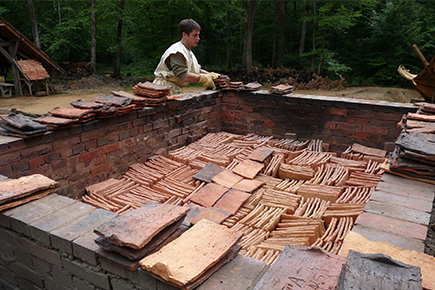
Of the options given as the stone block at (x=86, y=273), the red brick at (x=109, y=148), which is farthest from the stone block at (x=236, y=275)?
the red brick at (x=109, y=148)

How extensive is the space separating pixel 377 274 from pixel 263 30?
2467cm

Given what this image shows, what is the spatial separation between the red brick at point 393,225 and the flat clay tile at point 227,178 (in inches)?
89.1

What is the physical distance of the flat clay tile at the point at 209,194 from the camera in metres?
4.27

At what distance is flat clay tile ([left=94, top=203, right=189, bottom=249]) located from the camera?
2104 millimetres

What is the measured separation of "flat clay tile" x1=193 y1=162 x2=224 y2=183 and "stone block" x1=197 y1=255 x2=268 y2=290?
8.44 ft

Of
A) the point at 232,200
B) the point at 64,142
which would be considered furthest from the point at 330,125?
the point at 64,142

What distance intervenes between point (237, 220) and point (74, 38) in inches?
847

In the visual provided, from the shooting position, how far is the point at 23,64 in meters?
14.7

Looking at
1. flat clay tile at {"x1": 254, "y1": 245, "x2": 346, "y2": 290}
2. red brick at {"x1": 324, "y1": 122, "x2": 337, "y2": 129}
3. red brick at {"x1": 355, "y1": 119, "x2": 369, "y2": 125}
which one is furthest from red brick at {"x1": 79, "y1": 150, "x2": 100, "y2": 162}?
red brick at {"x1": 355, "y1": 119, "x2": 369, "y2": 125}

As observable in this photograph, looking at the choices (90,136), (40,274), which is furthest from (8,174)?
(40,274)

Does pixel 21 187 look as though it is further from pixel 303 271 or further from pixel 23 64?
pixel 23 64

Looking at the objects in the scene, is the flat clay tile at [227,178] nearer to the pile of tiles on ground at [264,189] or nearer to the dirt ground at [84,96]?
the pile of tiles on ground at [264,189]

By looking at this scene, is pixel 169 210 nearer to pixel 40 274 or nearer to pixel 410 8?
pixel 40 274

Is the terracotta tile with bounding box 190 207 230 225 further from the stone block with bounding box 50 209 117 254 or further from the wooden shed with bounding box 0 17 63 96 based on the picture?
the wooden shed with bounding box 0 17 63 96
